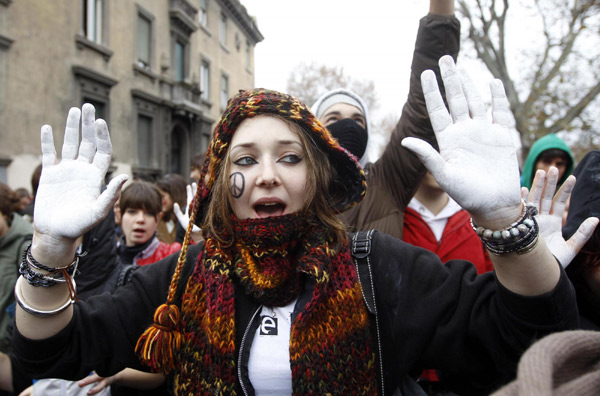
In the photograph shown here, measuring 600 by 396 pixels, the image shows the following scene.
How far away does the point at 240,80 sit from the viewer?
25078 millimetres

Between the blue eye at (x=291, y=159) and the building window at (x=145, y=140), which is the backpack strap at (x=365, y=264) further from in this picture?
the building window at (x=145, y=140)

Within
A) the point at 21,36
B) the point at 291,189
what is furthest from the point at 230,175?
the point at 21,36

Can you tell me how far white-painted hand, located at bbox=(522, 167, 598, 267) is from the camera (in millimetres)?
1512

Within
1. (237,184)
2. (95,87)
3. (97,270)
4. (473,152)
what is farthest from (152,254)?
(95,87)

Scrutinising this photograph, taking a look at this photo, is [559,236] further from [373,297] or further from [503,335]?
[373,297]

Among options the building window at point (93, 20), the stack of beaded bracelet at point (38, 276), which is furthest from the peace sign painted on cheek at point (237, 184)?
the building window at point (93, 20)

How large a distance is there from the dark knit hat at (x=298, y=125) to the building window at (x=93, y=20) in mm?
12407

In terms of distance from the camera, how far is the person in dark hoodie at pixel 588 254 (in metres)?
1.56

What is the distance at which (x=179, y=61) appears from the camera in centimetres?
1792

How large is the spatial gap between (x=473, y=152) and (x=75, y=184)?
1321 mm

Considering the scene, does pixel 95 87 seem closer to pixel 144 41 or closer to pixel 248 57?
pixel 144 41

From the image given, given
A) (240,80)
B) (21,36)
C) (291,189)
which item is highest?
(240,80)

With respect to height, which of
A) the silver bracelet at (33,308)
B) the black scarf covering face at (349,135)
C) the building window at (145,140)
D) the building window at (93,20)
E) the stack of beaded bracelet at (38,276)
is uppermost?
the building window at (93,20)

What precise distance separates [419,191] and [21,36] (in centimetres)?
1020
